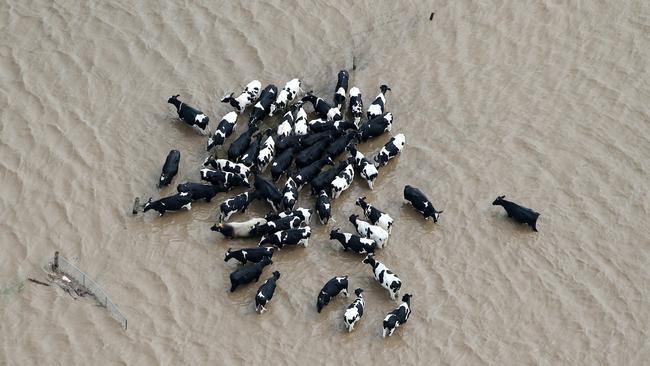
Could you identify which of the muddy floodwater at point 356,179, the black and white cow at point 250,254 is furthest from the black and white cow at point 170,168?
the black and white cow at point 250,254

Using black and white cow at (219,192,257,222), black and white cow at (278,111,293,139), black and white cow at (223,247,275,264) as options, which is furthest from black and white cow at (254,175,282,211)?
black and white cow at (278,111,293,139)

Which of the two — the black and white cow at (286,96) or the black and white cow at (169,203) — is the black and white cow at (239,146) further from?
the black and white cow at (169,203)

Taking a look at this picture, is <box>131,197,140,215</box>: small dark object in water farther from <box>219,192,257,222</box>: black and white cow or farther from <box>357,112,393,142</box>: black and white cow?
<box>357,112,393,142</box>: black and white cow

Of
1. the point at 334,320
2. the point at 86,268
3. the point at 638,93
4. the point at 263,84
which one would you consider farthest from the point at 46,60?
the point at 638,93

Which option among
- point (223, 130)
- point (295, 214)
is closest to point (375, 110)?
point (223, 130)

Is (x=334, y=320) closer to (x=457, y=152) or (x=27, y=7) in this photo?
(x=457, y=152)

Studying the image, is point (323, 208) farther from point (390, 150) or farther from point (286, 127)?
point (286, 127)
